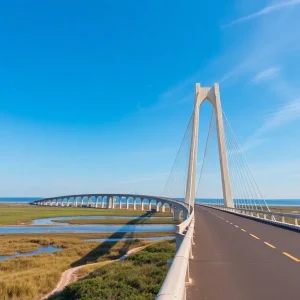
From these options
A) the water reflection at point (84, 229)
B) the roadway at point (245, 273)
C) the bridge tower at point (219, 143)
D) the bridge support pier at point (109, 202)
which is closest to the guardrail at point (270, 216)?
the bridge tower at point (219, 143)

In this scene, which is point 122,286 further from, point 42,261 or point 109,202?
point 109,202

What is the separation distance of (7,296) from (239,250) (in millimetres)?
11874

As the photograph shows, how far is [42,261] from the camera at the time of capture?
25375 millimetres

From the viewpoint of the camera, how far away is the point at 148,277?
45.1 ft

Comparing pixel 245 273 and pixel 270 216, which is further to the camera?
pixel 270 216

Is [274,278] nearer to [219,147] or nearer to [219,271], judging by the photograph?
[219,271]

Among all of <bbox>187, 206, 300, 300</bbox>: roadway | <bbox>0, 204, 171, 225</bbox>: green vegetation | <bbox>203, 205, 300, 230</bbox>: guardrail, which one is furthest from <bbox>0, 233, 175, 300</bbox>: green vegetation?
<bbox>0, 204, 171, 225</bbox>: green vegetation

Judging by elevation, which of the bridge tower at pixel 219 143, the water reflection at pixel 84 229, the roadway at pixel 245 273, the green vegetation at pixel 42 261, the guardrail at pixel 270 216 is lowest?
the green vegetation at pixel 42 261

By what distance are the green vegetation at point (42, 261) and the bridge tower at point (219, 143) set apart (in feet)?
29.4

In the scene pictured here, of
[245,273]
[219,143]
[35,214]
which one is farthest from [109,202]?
[245,273]

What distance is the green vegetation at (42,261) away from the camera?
679 inches

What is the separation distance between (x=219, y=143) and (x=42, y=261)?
2787cm

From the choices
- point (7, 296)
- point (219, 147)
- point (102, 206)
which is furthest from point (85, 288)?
point (102, 206)

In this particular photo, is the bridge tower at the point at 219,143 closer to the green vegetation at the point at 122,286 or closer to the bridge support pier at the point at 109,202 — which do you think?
the green vegetation at the point at 122,286
